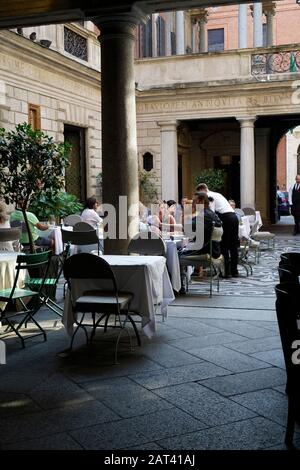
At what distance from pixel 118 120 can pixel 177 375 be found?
3.61 meters

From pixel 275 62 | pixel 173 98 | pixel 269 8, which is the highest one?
pixel 269 8

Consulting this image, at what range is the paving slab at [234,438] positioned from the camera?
315cm

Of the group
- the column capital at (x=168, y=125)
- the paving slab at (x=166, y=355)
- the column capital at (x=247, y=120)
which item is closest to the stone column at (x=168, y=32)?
the column capital at (x=168, y=125)

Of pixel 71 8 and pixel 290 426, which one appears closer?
pixel 290 426

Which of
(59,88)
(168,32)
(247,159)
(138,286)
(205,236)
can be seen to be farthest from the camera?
(168,32)

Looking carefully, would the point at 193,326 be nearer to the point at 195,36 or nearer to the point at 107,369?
the point at 107,369

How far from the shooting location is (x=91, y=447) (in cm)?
315

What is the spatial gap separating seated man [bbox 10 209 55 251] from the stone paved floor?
2.07 metres

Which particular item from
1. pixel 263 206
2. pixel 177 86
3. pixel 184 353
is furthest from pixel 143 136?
pixel 184 353

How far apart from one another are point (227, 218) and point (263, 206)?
12.5 meters

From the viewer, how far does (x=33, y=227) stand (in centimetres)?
823

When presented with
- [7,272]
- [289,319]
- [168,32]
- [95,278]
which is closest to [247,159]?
[168,32]

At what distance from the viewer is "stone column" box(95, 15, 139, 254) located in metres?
6.98

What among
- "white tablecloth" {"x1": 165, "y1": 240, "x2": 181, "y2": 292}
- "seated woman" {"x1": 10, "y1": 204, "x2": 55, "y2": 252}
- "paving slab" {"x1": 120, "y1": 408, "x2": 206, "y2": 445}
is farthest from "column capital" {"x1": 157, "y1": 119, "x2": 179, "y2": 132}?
"paving slab" {"x1": 120, "y1": 408, "x2": 206, "y2": 445}
